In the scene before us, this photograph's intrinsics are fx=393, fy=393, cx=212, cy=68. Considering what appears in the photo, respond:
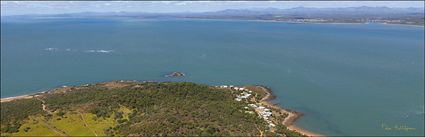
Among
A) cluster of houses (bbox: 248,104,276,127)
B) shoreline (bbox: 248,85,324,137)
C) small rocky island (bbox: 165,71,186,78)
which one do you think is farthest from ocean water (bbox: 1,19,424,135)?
cluster of houses (bbox: 248,104,276,127)

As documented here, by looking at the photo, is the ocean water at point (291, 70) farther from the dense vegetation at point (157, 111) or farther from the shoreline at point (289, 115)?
the dense vegetation at point (157, 111)

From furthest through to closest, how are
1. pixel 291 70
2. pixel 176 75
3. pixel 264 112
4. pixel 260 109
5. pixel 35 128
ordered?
pixel 291 70 → pixel 176 75 → pixel 260 109 → pixel 264 112 → pixel 35 128

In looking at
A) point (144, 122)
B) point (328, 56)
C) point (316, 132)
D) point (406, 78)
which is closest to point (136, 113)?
point (144, 122)

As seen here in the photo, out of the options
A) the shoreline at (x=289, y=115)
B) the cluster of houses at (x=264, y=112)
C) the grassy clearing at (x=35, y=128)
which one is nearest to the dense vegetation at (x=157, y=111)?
the grassy clearing at (x=35, y=128)

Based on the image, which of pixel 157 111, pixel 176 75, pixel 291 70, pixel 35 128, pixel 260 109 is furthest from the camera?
pixel 291 70

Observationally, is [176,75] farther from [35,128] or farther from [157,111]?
[35,128]

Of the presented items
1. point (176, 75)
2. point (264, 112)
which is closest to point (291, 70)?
point (176, 75)
